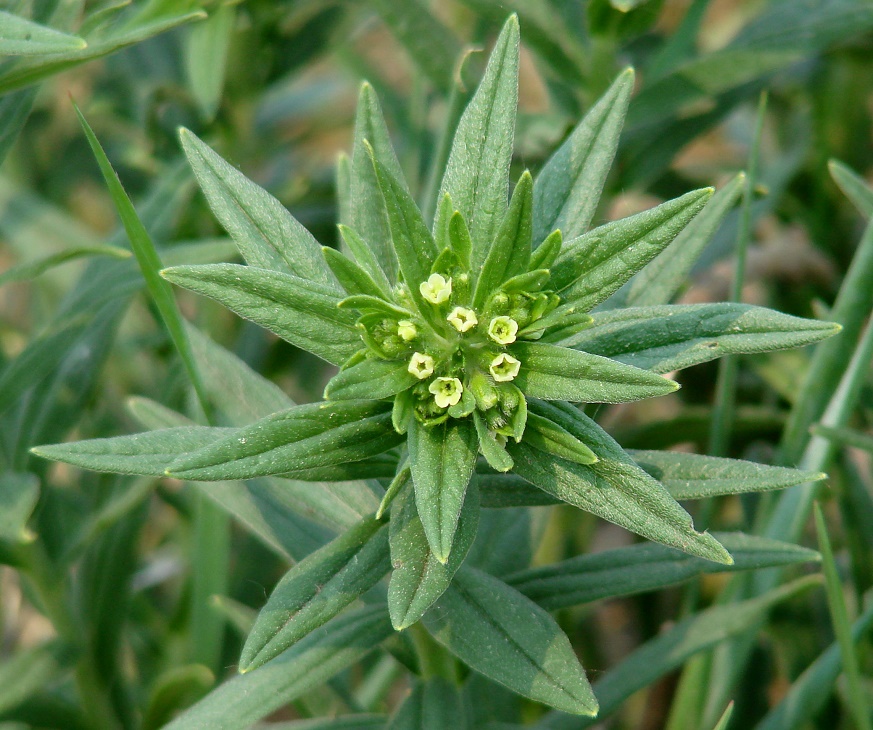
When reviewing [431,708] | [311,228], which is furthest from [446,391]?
[311,228]

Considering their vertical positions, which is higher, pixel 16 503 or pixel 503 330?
pixel 503 330

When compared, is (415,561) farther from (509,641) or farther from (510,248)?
(510,248)

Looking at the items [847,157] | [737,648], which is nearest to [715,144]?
[847,157]

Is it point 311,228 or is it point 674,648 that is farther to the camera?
point 311,228

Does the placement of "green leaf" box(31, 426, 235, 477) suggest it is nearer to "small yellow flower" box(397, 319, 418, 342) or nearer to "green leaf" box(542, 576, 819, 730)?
"small yellow flower" box(397, 319, 418, 342)

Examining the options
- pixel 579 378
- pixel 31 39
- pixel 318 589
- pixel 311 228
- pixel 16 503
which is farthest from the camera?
pixel 311 228

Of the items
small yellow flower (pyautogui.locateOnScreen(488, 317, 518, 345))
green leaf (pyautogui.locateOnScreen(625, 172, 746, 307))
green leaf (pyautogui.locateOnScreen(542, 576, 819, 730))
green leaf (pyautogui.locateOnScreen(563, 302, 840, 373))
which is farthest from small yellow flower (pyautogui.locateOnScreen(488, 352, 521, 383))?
green leaf (pyautogui.locateOnScreen(542, 576, 819, 730))
